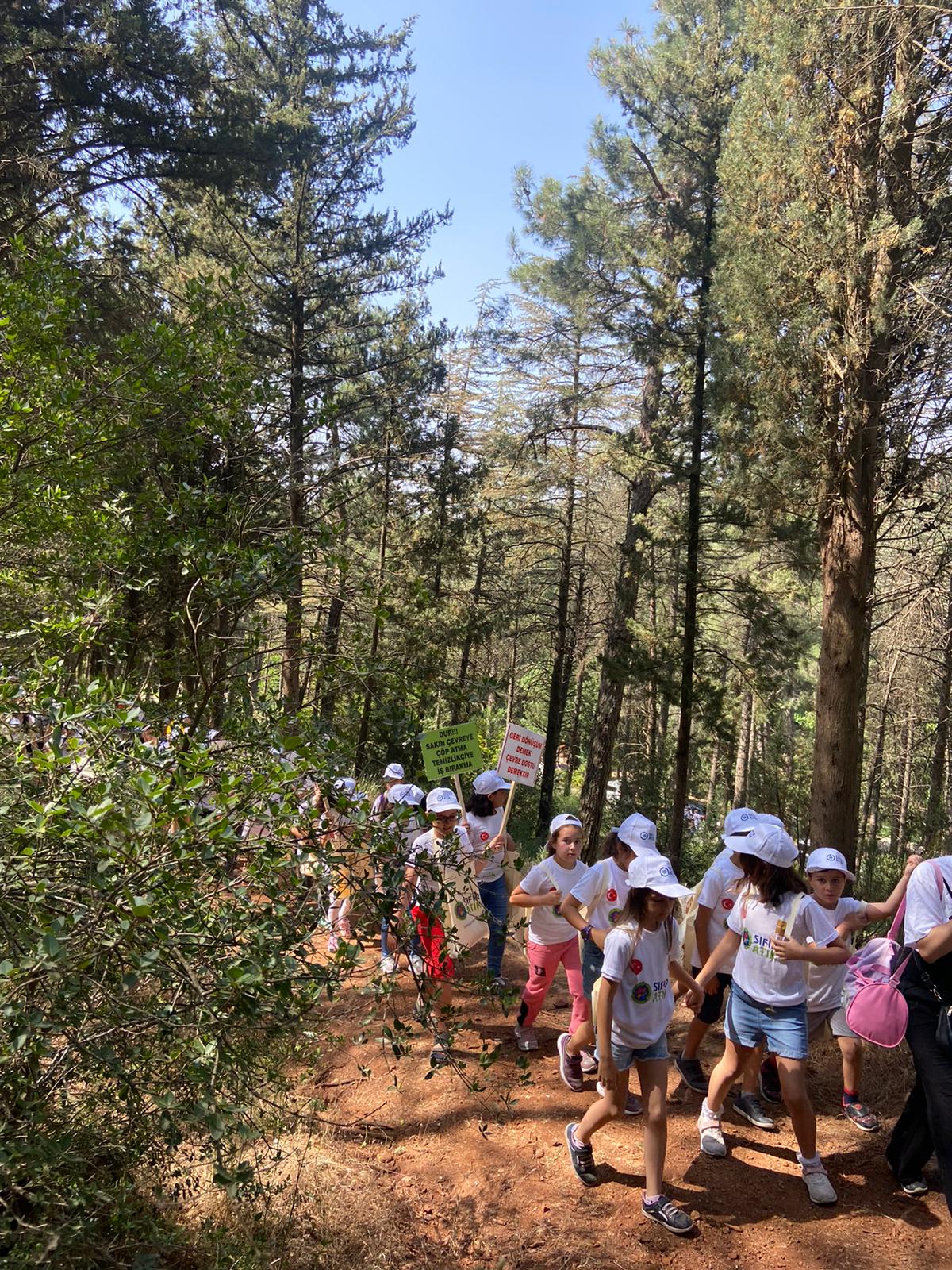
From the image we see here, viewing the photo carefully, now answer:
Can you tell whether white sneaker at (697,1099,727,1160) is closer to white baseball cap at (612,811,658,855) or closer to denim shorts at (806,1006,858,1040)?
denim shorts at (806,1006,858,1040)

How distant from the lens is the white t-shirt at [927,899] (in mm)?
3354

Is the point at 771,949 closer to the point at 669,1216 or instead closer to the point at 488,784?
the point at 669,1216

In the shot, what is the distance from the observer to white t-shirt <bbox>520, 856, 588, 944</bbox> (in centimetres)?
487

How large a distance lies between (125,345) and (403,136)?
11401 millimetres

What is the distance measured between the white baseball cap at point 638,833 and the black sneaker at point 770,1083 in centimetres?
168

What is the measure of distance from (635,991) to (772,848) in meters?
0.94

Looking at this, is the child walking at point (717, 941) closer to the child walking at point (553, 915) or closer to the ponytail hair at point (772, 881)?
the ponytail hair at point (772, 881)

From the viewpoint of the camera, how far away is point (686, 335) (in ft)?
36.4

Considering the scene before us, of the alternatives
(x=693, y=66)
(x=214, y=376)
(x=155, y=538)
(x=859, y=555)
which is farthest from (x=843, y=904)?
(x=693, y=66)

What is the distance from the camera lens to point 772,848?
146 inches

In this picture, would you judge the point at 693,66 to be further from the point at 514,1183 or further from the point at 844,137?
the point at 514,1183

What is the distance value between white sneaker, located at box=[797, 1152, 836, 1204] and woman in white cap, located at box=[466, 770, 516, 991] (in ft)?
7.53

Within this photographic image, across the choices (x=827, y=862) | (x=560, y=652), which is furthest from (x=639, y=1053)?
(x=560, y=652)

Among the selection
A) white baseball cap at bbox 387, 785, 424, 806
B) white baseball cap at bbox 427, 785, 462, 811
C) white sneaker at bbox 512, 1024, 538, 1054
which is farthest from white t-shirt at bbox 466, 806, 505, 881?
white sneaker at bbox 512, 1024, 538, 1054
